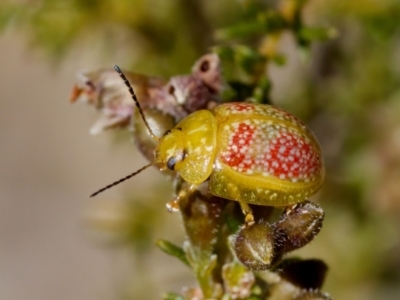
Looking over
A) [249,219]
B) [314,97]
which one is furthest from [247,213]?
[314,97]

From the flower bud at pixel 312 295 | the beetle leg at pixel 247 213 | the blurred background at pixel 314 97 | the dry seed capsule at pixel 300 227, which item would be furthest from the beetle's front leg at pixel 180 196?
the blurred background at pixel 314 97

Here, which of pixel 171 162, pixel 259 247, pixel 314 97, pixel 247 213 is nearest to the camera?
pixel 259 247

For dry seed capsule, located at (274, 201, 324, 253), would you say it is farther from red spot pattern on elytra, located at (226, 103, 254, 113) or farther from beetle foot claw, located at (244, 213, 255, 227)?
red spot pattern on elytra, located at (226, 103, 254, 113)

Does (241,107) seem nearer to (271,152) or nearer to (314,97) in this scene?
(271,152)

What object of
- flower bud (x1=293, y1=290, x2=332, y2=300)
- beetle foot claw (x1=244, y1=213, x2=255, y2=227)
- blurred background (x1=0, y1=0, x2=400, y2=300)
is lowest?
flower bud (x1=293, y1=290, x2=332, y2=300)

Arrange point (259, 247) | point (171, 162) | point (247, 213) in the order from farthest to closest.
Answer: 1. point (171, 162)
2. point (247, 213)
3. point (259, 247)

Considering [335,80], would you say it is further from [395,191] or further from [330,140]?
[395,191]

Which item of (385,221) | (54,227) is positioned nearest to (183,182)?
(385,221)

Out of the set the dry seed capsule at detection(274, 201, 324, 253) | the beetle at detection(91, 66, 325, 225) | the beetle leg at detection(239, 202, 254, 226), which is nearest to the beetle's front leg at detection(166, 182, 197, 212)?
the beetle at detection(91, 66, 325, 225)
